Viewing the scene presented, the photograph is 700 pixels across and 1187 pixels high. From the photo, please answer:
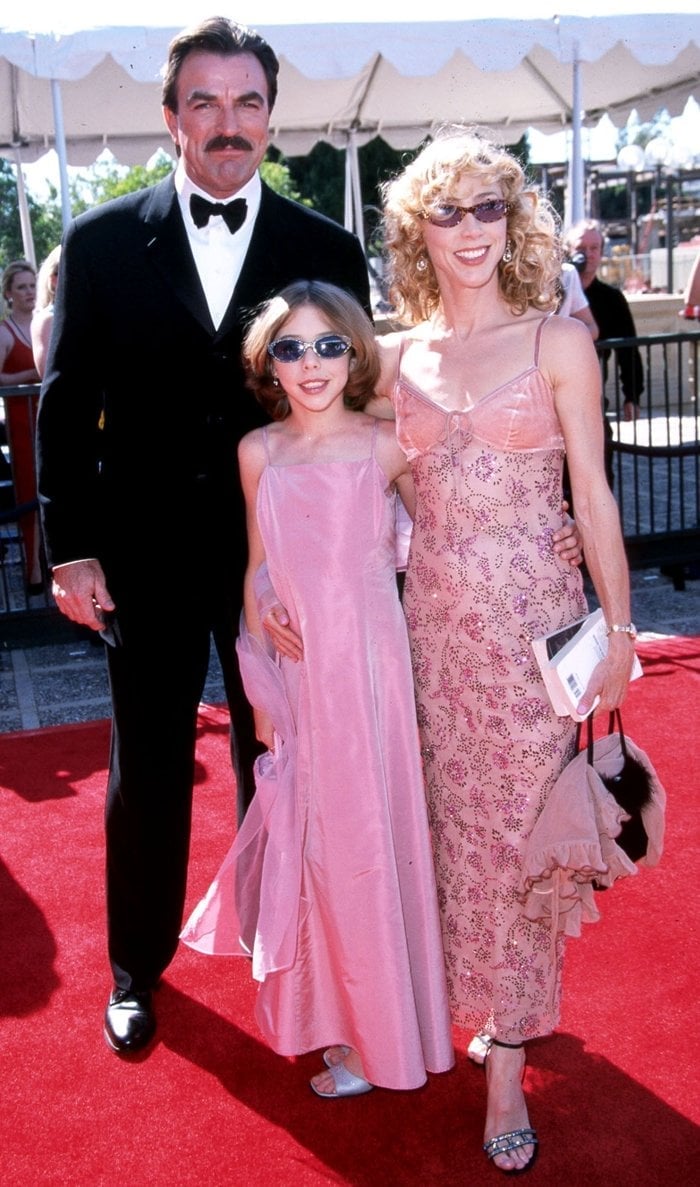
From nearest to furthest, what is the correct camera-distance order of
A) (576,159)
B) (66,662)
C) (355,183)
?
(66,662) → (576,159) → (355,183)

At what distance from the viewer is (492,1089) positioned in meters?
2.51

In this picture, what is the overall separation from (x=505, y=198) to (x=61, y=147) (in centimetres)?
644

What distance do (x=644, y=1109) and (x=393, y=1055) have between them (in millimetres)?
530

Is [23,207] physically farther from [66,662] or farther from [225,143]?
[225,143]

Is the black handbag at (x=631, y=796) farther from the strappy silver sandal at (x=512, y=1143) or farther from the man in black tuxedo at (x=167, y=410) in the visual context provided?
the man in black tuxedo at (x=167, y=410)

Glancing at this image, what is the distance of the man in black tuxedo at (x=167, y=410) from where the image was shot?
2.61m

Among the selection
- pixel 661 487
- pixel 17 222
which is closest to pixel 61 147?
pixel 661 487

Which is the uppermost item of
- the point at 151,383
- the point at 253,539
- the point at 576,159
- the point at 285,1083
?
the point at 576,159

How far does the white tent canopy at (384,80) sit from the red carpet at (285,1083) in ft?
19.2

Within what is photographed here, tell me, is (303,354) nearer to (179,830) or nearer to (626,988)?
(179,830)

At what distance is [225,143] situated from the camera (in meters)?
2.58

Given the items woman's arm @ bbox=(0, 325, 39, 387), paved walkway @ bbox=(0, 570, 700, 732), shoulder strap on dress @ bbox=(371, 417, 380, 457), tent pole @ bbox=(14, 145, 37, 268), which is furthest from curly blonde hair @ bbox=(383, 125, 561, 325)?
tent pole @ bbox=(14, 145, 37, 268)

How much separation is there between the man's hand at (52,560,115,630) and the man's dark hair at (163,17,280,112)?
0.99m

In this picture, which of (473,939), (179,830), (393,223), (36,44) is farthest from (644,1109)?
(36,44)
